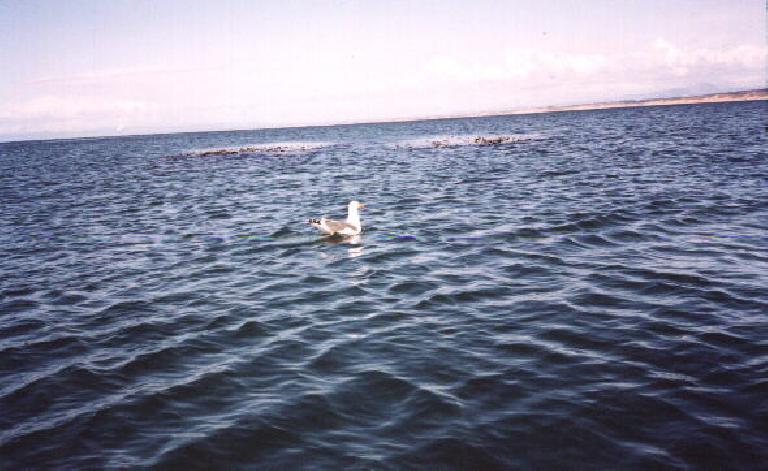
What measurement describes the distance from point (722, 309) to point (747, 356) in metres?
2.09

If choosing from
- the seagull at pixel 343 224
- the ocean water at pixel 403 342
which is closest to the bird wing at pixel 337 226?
the seagull at pixel 343 224

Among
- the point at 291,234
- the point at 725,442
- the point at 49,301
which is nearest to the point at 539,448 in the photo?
the point at 725,442

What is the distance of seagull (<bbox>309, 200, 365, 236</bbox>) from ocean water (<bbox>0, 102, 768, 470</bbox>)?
60 cm

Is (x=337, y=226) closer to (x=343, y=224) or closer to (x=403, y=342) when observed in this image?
(x=343, y=224)

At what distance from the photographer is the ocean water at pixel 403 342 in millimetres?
6238

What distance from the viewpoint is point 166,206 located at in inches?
1091

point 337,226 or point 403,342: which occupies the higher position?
point 337,226

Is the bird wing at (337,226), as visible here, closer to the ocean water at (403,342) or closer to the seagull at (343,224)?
the seagull at (343,224)

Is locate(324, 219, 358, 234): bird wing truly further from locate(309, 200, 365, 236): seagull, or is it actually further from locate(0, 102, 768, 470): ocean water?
locate(0, 102, 768, 470): ocean water

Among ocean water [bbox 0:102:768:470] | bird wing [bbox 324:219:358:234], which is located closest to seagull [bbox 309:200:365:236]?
bird wing [bbox 324:219:358:234]

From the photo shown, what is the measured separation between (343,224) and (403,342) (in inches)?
363

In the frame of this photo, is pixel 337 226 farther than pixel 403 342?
Yes

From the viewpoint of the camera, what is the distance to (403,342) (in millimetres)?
9195

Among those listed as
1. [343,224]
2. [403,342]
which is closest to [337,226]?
[343,224]
